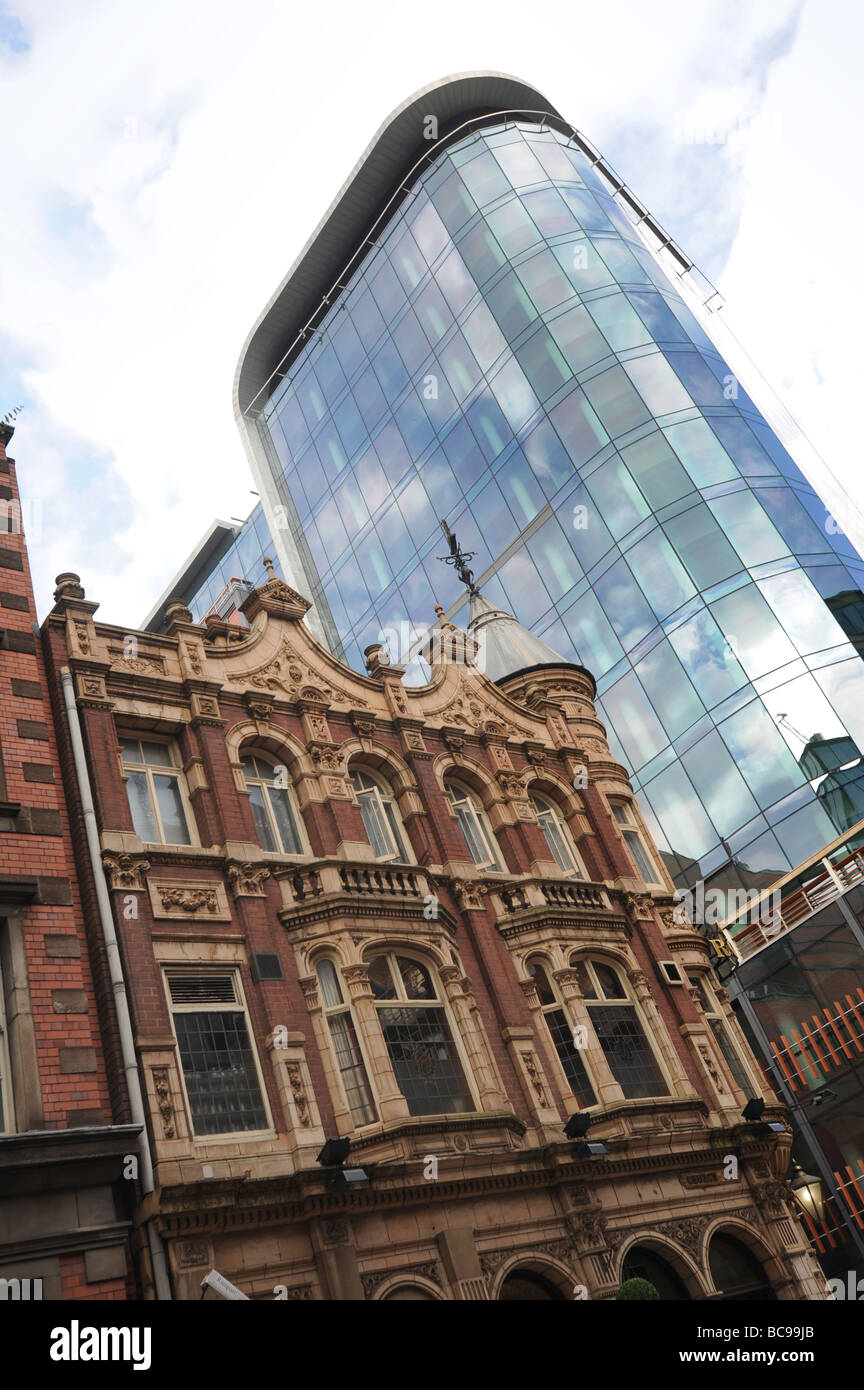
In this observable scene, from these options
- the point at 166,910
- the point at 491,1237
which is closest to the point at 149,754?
the point at 166,910

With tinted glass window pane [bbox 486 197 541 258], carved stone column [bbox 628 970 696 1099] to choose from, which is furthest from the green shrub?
tinted glass window pane [bbox 486 197 541 258]

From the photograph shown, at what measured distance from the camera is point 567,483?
45281mm

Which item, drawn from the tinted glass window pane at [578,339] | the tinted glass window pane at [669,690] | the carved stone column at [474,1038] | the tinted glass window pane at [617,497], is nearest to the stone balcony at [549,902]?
the carved stone column at [474,1038]

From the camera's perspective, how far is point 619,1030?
966 inches

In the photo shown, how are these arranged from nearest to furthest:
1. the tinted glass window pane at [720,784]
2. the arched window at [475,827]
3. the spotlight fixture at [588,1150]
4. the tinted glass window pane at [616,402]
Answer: the spotlight fixture at [588,1150], the arched window at [475,827], the tinted glass window pane at [720,784], the tinted glass window pane at [616,402]

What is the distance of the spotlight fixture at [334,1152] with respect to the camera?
17.3 meters

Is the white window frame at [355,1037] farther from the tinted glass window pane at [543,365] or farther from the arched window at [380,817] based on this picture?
the tinted glass window pane at [543,365]

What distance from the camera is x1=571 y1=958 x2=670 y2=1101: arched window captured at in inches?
939

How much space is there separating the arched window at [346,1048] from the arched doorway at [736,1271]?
26.9 feet

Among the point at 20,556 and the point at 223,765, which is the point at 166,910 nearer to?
the point at 223,765

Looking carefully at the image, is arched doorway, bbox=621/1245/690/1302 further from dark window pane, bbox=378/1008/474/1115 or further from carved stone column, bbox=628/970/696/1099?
dark window pane, bbox=378/1008/474/1115

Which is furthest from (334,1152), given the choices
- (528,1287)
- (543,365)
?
(543,365)
